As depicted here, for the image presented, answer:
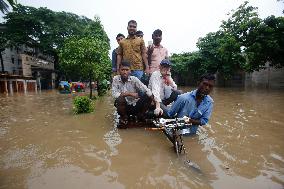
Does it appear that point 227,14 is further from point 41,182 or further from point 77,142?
point 41,182

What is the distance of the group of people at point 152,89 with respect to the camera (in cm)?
448

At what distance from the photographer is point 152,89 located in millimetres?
5332

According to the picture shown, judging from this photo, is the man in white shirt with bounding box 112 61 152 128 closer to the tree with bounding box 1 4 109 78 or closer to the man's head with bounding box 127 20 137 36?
the man's head with bounding box 127 20 137 36

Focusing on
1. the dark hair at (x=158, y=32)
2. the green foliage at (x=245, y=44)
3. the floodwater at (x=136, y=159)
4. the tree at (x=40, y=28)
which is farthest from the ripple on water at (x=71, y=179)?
the tree at (x=40, y=28)

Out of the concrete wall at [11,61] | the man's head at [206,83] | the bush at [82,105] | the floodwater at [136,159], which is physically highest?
the concrete wall at [11,61]

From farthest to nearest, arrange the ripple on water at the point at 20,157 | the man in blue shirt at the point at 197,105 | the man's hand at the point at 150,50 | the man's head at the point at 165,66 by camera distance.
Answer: the man's hand at the point at 150,50, the man's head at the point at 165,66, the man in blue shirt at the point at 197,105, the ripple on water at the point at 20,157

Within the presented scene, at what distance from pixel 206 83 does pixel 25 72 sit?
3187 centimetres

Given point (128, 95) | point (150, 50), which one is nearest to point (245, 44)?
point (150, 50)

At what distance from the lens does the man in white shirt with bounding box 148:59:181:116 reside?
529 cm

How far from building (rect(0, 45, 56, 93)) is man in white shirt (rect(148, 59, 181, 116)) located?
24.3 meters

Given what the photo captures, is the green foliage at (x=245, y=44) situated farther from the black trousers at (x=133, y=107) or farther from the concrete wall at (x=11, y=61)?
the concrete wall at (x=11, y=61)

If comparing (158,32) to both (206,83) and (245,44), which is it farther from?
(245,44)

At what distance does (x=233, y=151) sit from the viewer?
13.9ft

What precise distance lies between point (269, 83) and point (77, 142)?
2258cm
